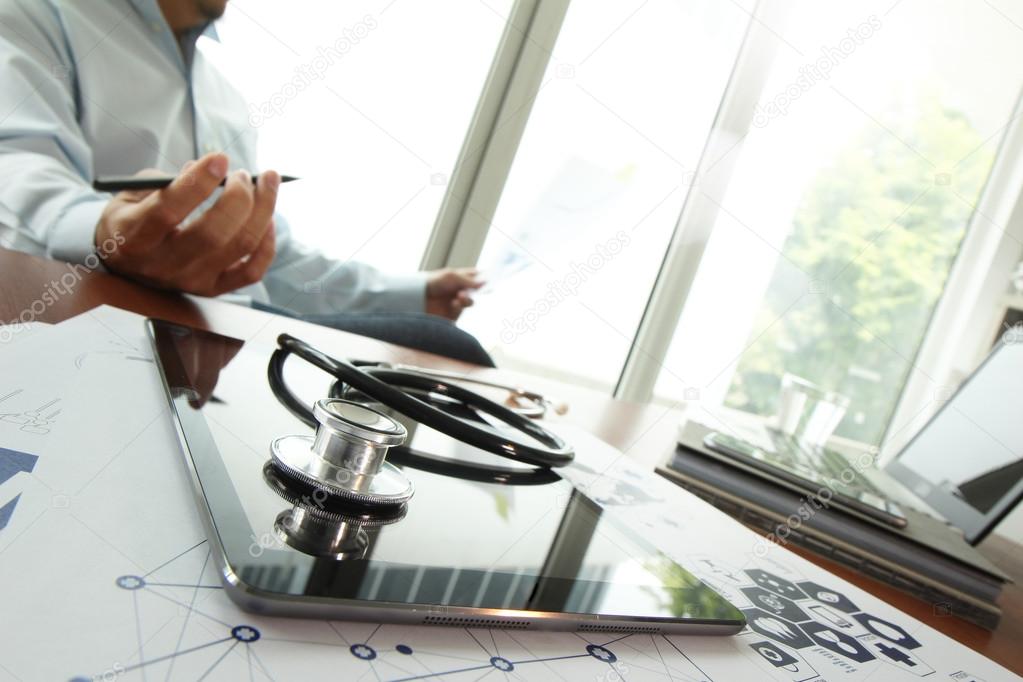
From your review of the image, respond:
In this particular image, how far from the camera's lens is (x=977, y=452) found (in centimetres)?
84

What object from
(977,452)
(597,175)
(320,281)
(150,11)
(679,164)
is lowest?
(320,281)

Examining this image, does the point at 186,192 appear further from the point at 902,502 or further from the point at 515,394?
the point at 902,502

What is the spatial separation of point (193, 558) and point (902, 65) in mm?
2922

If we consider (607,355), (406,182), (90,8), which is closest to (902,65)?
(607,355)

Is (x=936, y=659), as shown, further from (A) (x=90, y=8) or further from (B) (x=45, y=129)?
(A) (x=90, y=8)

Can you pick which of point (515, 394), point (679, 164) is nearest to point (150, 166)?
point (515, 394)

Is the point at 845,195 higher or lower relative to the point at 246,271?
higher

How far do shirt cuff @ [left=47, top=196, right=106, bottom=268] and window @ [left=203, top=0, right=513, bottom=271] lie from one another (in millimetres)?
889

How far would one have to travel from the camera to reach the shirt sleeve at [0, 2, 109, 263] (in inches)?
35.6

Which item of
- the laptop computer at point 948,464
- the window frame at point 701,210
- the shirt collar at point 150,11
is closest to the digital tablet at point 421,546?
the laptop computer at point 948,464

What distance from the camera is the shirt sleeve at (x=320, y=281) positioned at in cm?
179

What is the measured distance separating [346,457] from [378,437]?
0.01 m

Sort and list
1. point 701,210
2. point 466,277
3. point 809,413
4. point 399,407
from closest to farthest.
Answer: point 399,407
point 809,413
point 466,277
point 701,210

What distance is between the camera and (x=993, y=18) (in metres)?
2.52
